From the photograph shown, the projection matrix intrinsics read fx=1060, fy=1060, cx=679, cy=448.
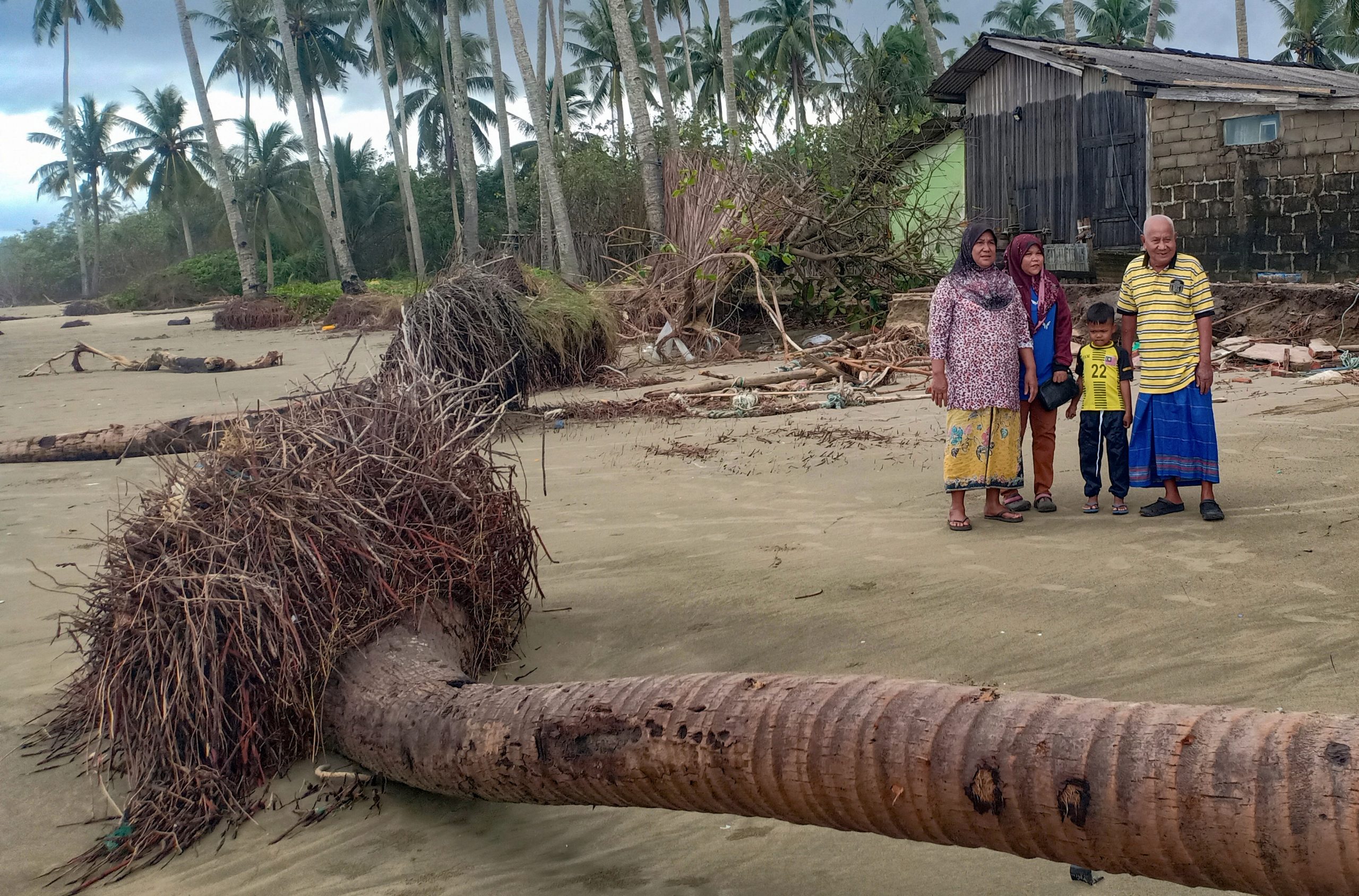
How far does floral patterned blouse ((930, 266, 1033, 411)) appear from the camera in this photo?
5562mm

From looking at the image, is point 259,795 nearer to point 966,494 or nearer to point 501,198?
point 966,494

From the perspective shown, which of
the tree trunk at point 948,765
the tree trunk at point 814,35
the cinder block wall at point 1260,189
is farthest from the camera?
the tree trunk at point 814,35

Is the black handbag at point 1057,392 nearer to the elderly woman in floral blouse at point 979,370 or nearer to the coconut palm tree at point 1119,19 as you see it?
the elderly woman in floral blouse at point 979,370

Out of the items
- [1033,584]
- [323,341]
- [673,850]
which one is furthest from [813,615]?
[323,341]

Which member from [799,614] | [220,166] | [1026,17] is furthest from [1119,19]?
[799,614]

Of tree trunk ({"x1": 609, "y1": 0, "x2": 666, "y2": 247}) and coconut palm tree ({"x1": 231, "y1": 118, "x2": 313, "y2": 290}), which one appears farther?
coconut palm tree ({"x1": 231, "y1": 118, "x2": 313, "y2": 290})

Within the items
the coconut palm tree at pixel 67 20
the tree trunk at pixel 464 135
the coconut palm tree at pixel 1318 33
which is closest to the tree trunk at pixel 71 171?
Result: the coconut palm tree at pixel 67 20

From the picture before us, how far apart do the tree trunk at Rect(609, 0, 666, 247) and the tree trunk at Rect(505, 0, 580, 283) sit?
2.87 m

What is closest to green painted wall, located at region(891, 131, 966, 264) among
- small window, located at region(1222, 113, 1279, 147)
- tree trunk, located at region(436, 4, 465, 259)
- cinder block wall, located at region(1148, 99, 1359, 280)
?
cinder block wall, located at region(1148, 99, 1359, 280)

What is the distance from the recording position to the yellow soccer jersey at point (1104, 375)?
18.6ft

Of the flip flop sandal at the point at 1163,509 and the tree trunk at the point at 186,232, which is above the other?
the tree trunk at the point at 186,232

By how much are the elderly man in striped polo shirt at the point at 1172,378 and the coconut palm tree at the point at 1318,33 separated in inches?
1260

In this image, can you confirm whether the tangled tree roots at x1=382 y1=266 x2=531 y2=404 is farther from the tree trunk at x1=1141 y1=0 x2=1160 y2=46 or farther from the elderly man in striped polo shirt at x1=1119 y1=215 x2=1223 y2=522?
the tree trunk at x1=1141 y1=0 x2=1160 y2=46

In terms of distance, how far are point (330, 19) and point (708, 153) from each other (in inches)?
1365
